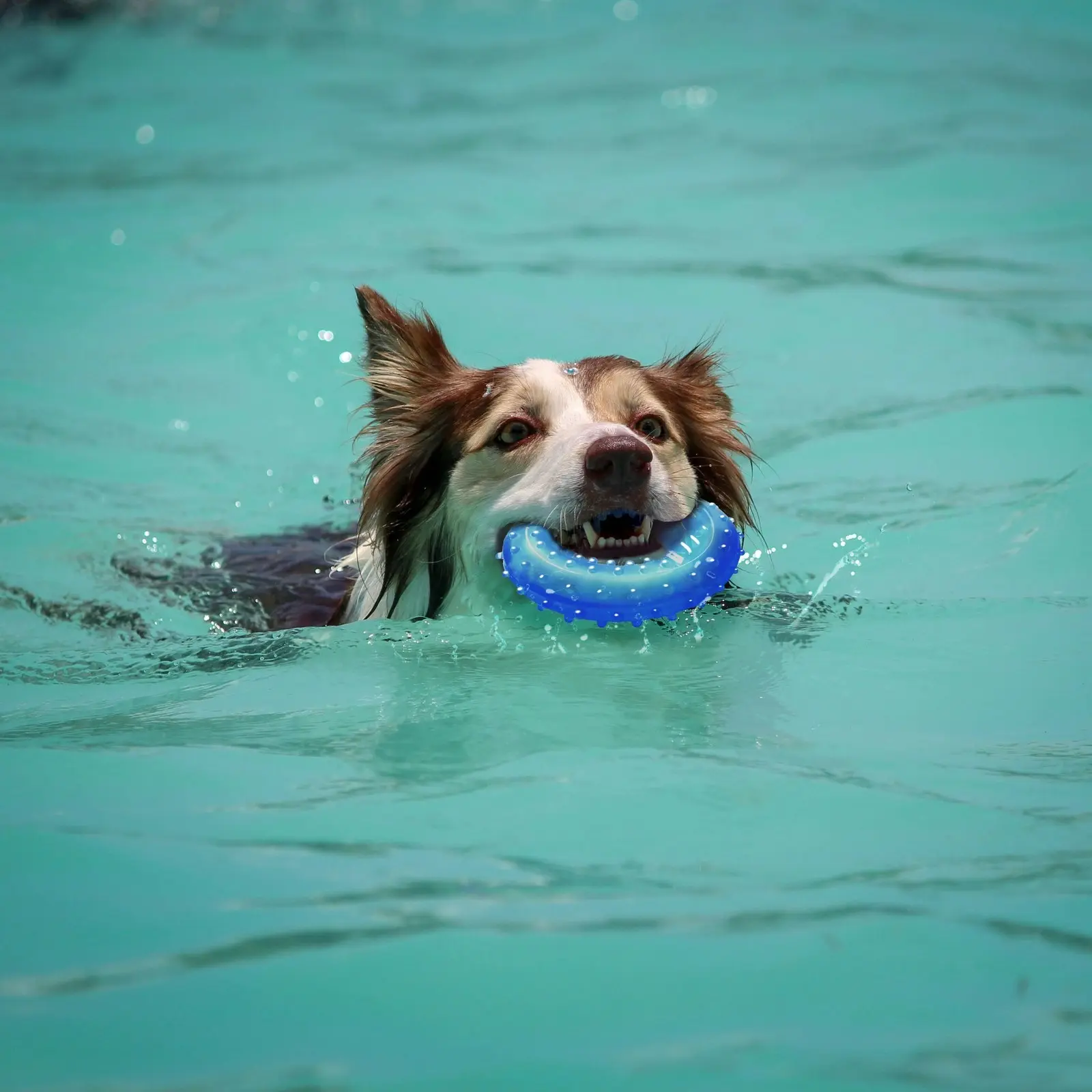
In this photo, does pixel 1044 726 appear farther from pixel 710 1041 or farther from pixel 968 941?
pixel 710 1041

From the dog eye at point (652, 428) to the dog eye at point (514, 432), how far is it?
36 cm

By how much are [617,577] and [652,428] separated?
63cm

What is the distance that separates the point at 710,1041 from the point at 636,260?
7.86 metres

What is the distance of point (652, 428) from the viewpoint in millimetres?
4723

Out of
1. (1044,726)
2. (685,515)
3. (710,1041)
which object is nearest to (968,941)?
(710,1041)

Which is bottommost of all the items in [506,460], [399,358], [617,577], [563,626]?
[563,626]

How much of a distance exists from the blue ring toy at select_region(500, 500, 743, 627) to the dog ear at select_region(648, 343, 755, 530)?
562mm

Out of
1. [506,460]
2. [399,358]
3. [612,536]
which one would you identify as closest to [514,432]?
[506,460]

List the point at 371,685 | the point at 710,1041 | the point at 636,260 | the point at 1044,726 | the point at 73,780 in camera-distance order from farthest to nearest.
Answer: the point at 636,260
the point at 371,685
the point at 1044,726
the point at 73,780
the point at 710,1041

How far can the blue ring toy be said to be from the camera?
4316mm

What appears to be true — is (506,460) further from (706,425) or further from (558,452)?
(706,425)

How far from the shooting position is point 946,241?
10016 millimetres

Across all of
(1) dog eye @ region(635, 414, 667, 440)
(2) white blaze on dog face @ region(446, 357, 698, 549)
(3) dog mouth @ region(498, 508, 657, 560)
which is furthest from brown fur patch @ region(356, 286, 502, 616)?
(1) dog eye @ region(635, 414, 667, 440)

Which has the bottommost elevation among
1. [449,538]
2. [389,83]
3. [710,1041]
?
[710,1041]
